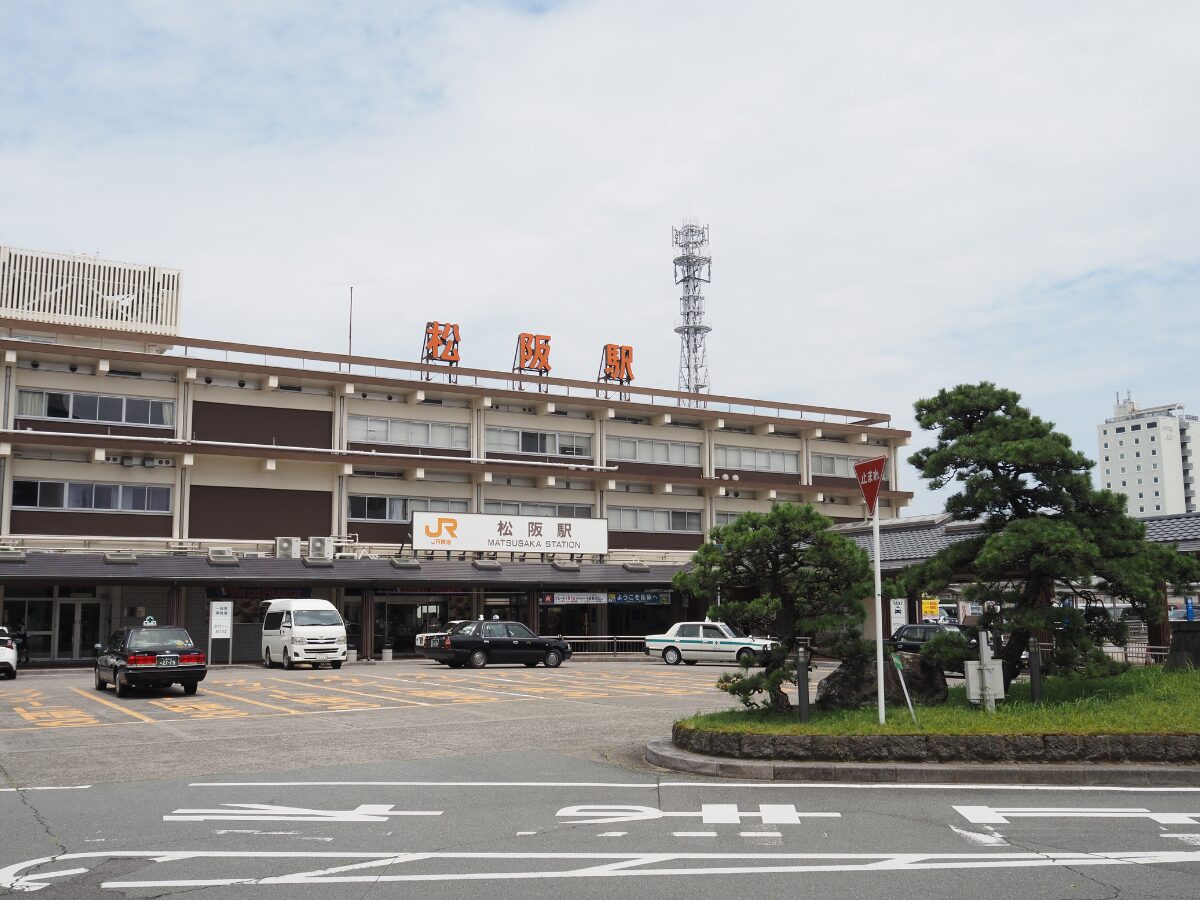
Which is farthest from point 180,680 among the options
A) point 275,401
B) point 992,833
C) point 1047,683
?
point 275,401

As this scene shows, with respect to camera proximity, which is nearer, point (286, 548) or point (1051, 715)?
point (1051, 715)

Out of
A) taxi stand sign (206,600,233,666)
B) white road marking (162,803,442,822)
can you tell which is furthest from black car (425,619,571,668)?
white road marking (162,803,442,822)

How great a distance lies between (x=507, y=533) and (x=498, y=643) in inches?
438

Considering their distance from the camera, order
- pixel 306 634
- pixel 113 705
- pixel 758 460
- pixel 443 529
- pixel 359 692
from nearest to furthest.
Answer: pixel 113 705, pixel 359 692, pixel 306 634, pixel 443 529, pixel 758 460

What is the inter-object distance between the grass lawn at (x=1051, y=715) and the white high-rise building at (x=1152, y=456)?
493ft

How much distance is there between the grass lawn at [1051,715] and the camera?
11711 millimetres

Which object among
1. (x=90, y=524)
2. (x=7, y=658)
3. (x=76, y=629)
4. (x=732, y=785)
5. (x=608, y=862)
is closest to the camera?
(x=608, y=862)

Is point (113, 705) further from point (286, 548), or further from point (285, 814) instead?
point (286, 548)

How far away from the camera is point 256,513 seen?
142 ft

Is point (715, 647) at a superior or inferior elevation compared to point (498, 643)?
inferior

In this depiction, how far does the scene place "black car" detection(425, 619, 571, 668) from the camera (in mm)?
33656

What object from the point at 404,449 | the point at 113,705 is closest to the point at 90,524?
the point at 404,449

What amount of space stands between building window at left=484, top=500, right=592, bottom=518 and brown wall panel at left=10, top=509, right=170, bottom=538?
45.3 ft

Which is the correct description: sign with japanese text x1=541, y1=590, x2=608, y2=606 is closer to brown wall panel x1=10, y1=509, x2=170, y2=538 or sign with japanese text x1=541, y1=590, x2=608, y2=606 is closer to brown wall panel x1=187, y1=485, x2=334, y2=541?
brown wall panel x1=187, y1=485, x2=334, y2=541
